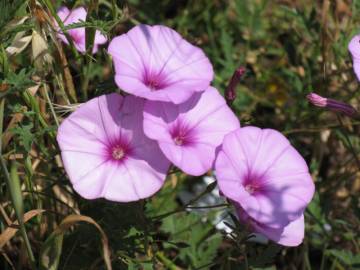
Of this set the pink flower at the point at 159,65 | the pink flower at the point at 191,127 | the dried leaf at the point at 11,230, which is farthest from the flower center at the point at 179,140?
the dried leaf at the point at 11,230

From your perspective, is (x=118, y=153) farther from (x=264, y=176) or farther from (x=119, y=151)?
(x=264, y=176)

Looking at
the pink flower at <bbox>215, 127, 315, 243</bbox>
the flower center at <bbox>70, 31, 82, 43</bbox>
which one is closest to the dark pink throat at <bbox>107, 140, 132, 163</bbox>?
the pink flower at <bbox>215, 127, 315, 243</bbox>

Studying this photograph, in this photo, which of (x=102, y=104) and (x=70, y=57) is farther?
(x=70, y=57)

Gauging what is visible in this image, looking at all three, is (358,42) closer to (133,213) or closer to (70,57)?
(133,213)

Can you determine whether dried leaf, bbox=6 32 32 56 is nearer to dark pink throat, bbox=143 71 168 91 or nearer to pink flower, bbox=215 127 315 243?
dark pink throat, bbox=143 71 168 91

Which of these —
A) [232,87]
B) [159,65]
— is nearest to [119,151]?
[159,65]

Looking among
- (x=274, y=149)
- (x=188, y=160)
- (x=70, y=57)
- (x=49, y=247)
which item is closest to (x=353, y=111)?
(x=274, y=149)

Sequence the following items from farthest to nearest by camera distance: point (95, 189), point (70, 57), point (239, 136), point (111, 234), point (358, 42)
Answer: point (70, 57), point (358, 42), point (111, 234), point (239, 136), point (95, 189)
